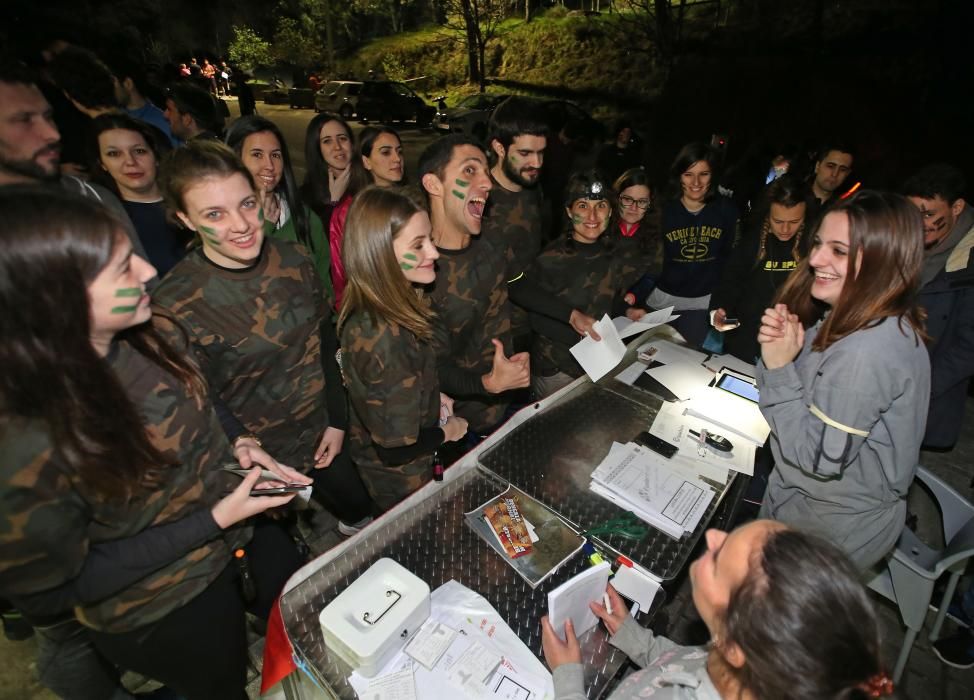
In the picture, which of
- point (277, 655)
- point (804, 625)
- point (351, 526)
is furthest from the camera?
point (351, 526)

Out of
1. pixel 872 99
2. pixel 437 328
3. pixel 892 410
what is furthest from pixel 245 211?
pixel 872 99

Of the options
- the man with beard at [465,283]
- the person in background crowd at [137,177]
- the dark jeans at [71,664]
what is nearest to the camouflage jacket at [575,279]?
the man with beard at [465,283]

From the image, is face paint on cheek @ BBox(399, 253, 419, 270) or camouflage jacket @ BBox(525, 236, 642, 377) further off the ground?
face paint on cheek @ BBox(399, 253, 419, 270)

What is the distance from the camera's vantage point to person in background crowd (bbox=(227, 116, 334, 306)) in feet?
10.0

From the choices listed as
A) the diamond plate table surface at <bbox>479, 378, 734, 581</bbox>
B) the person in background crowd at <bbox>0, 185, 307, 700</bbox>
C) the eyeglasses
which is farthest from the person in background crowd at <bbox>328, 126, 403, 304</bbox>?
the person in background crowd at <bbox>0, 185, 307, 700</bbox>

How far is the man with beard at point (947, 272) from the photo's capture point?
2.61 metres

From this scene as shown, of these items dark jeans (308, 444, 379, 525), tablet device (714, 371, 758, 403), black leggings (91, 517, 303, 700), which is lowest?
dark jeans (308, 444, 379, 525)

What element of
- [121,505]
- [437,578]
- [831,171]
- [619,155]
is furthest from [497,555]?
[619,155]

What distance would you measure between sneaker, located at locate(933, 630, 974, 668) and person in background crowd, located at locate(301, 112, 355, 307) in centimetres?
393

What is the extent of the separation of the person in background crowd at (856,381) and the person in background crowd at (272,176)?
8.58 ft

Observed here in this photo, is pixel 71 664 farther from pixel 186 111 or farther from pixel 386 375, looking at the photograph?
pixel 186 111

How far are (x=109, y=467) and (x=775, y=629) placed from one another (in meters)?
1.59

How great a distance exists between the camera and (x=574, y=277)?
3.03 m

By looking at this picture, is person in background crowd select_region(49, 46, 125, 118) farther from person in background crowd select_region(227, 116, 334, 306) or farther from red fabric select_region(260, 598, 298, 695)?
red fabric select_region(260, 598, 298, 695)
